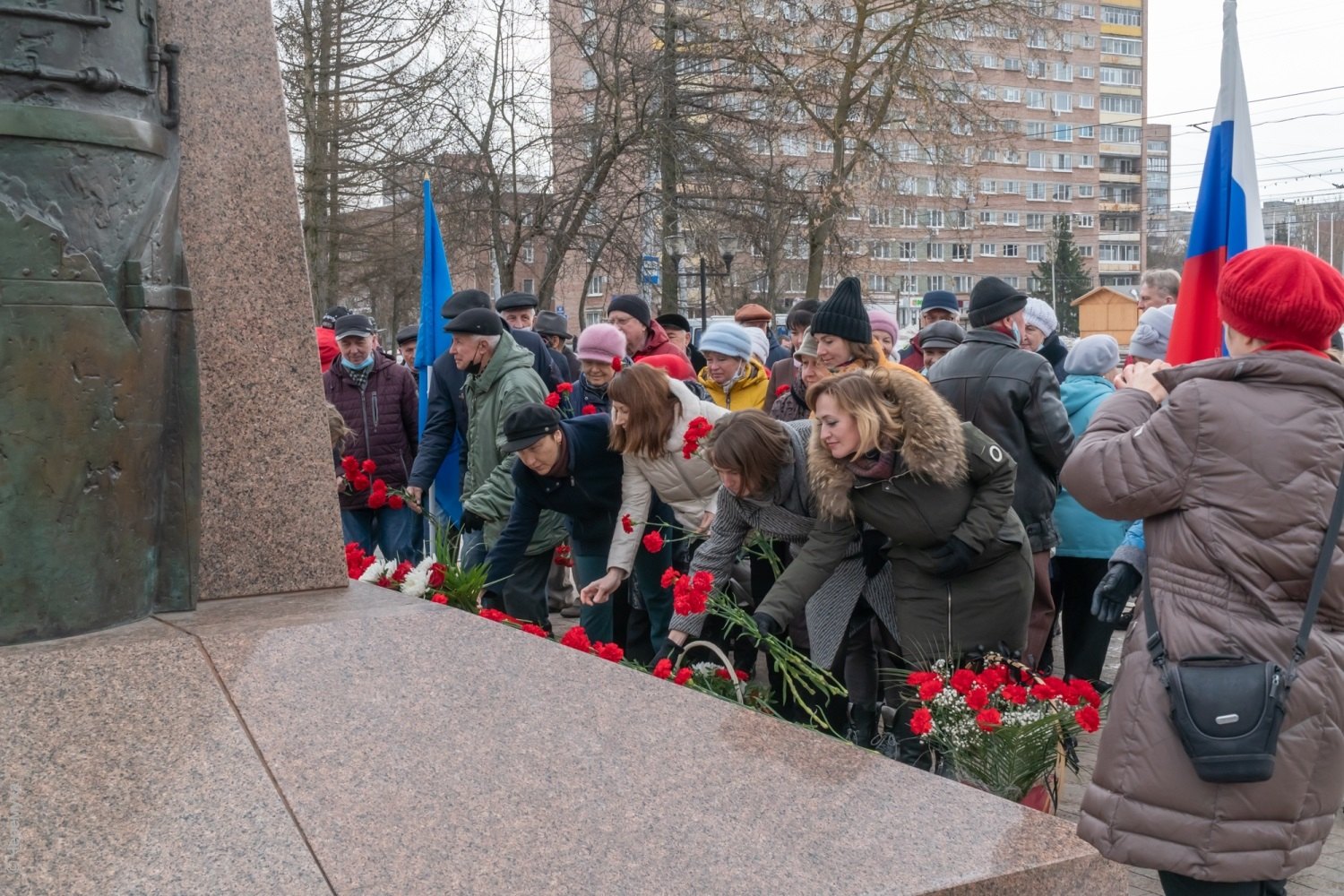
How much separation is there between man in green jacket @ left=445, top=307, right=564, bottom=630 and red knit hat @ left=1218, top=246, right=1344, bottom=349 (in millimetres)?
3580

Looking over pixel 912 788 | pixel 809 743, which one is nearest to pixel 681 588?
pixel 809 743

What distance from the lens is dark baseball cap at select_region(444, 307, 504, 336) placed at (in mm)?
6625

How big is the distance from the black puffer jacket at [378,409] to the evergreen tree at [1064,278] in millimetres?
70474

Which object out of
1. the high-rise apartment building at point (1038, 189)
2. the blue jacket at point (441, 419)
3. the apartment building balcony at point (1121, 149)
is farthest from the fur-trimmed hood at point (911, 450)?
the apartment building balcony at point (1121, 149)

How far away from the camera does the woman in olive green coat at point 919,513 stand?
4305mm

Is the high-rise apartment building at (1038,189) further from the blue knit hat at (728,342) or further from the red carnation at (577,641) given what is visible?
the red carnation at (577,641)

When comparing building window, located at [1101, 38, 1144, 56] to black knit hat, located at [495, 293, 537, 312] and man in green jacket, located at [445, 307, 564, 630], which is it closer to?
black knit hat, located at [495, 293, 537, 312]

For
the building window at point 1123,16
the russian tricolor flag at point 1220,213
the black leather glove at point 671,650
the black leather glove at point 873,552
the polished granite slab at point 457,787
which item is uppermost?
the building window at point 1123,16

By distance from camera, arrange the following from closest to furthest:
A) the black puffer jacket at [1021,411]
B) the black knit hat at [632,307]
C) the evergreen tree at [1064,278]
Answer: the black puffer jacket at [1021,411] < the black knit hat at [632,307] < the evergreen tree at [1064,278]

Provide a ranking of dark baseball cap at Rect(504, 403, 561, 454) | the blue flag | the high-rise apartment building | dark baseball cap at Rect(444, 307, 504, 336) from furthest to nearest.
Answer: the high-rise apartment building < the blue flag < dark baseball cap at Rect(444, 307, 504, 336) < dark baseball cap at Rect(504, 403, 561, 454)

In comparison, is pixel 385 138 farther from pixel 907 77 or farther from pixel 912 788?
pixel 912 788

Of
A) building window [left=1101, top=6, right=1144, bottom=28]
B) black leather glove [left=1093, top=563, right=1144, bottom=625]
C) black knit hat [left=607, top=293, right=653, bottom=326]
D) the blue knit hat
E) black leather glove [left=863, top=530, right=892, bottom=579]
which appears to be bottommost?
black leather glove [left=863, top=530, right=892, bottom=579]

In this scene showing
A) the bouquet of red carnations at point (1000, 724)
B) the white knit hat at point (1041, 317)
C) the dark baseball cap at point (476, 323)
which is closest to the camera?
the bouquet of red carnations at point (1000, 724)

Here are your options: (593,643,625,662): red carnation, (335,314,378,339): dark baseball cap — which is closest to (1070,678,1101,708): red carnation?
(593,643,625,662): red carnation
